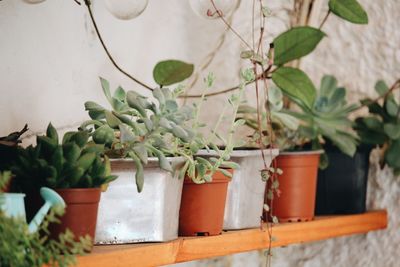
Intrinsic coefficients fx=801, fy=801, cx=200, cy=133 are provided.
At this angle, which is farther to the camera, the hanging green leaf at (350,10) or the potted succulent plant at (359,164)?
the potted succulent plant at (359,164)

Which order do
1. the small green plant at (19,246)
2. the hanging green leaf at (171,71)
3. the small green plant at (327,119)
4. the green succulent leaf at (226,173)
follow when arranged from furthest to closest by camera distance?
the small green plant at (327,119)
the hanging green leaf at (171,71)
the green succulent leaf at (226,173)
the small green plant at (19,246)

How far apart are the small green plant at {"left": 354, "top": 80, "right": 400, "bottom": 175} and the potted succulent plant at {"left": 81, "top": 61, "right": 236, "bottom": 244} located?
0.56m

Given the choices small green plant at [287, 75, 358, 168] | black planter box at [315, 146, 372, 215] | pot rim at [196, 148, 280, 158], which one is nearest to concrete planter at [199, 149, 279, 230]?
pot rim at [196, 148, 280, 158]

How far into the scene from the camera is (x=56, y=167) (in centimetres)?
95

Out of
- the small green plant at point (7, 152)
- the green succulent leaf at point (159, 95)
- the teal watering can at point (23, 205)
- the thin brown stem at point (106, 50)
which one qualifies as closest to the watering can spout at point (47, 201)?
the teal watering can at point (23, 205)

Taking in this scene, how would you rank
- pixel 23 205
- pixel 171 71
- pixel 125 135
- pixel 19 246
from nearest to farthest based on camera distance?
pixel 19 246 → pixel 23 205 → pixel 125 135 → pixel 171 71

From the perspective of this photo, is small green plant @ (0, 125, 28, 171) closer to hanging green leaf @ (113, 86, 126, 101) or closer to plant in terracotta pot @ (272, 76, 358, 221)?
hanging green leaf @ (113, 86, 126, 101)

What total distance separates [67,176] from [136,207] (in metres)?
0.15

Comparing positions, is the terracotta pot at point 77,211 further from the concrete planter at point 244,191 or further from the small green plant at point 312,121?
the small green plant at point 312,121

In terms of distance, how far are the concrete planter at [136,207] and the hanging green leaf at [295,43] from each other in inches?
13.8

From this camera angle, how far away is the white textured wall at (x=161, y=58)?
122cm

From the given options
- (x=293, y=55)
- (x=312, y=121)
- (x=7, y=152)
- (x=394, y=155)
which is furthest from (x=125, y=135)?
(x=394, y=155)

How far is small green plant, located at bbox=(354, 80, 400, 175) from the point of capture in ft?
5.23

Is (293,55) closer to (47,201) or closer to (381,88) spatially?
(381,88)
